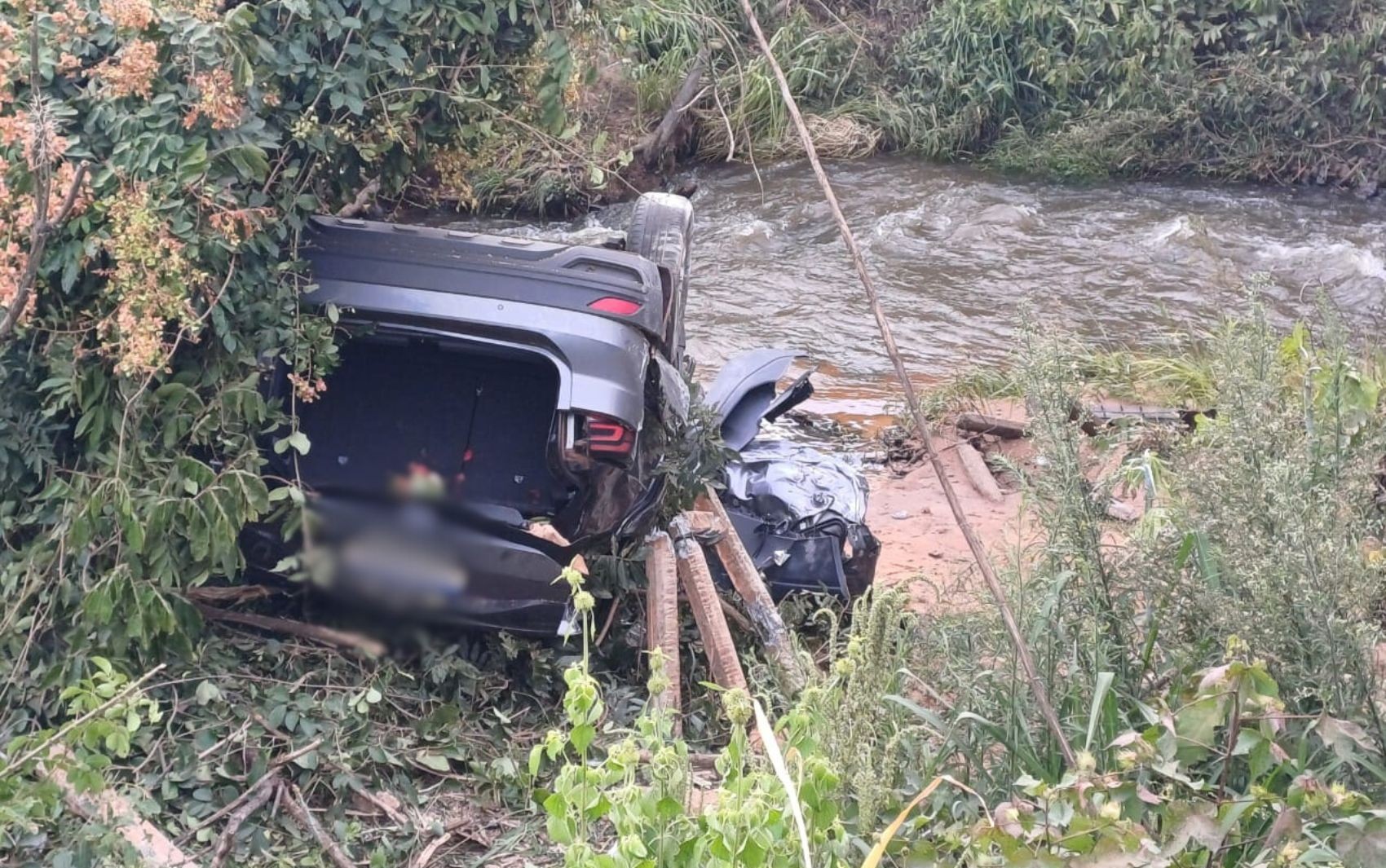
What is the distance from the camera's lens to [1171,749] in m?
2.30

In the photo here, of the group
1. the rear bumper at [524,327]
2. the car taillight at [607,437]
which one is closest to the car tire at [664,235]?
the rear bumper at [524,327]

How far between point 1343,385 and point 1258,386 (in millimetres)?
297

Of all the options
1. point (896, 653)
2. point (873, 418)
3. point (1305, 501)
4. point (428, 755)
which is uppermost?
point (1305, 501)

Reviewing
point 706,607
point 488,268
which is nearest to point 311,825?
point 706,607

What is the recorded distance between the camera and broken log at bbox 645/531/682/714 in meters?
4.27

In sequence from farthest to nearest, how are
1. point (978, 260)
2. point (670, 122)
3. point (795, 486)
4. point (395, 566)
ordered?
point (670, 122)
point (978, 260)
point (795, 486)
point (395, 566)

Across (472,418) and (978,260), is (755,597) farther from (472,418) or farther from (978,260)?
(978,260)

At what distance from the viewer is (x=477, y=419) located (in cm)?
448

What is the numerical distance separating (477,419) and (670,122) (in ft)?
29.3

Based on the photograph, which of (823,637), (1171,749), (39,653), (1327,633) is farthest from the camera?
(823,637)

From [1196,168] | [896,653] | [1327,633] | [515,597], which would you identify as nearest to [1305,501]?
[1327,633]

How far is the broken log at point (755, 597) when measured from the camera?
4500 millimetres

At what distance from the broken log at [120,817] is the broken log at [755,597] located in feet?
6.49

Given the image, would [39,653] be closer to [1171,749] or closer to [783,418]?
[1171,749]
